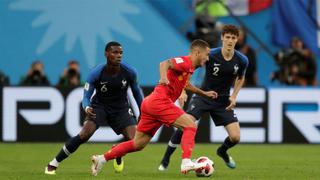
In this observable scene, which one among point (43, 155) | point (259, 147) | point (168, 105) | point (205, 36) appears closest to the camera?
point (168, 105)

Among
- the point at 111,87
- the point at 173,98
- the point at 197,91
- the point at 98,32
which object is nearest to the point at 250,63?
the point at 98,32

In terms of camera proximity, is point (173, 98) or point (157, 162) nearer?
point (173, 98)

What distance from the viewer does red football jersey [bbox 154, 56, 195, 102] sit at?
1316 cm

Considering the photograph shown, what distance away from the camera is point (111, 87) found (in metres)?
14.9

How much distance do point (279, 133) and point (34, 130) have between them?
5.12 metres

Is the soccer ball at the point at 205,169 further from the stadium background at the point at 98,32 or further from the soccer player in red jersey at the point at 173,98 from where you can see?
the stadium background at the point at 98,32

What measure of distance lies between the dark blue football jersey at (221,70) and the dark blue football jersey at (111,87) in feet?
4.26

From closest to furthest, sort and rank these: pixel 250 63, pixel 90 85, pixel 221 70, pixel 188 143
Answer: pixel 188 143, pixel 90 85, pixel 221 70, pixel 250 63

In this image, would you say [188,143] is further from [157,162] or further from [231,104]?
[157,162]

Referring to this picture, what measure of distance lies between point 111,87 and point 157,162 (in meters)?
2.56

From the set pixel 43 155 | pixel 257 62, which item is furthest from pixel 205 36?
pixel 43 155

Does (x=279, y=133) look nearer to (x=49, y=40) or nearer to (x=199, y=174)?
(x=49, y=40)

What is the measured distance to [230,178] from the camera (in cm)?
1334

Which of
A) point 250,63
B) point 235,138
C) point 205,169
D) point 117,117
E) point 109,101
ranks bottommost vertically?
point 205,169
